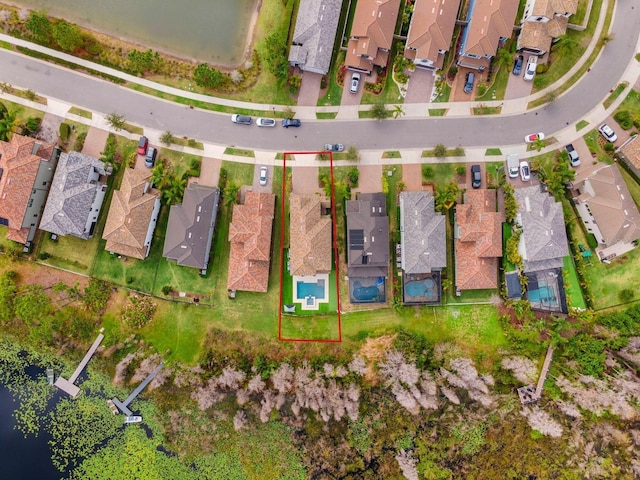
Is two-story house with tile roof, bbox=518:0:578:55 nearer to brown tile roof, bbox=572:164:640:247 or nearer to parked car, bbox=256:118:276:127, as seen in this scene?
brown tile roof, bbox=572:164:640:247

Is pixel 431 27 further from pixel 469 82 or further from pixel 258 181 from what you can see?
pixel 258 181

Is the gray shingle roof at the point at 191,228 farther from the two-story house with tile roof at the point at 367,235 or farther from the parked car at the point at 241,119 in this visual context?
the two-story house with tile roof at the point at 367,235

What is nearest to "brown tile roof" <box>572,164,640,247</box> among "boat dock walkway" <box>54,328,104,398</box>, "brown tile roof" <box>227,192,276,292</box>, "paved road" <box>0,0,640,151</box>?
"paved road" <box>0,0,640,151</box>

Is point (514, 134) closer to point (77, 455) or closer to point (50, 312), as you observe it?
point (50, 312)

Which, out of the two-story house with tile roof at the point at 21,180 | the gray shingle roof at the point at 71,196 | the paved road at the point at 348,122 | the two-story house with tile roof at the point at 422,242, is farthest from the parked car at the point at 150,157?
the two-story house with tile roof at the point at 422,242

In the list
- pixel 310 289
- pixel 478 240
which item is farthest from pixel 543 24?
pixel 310 289
